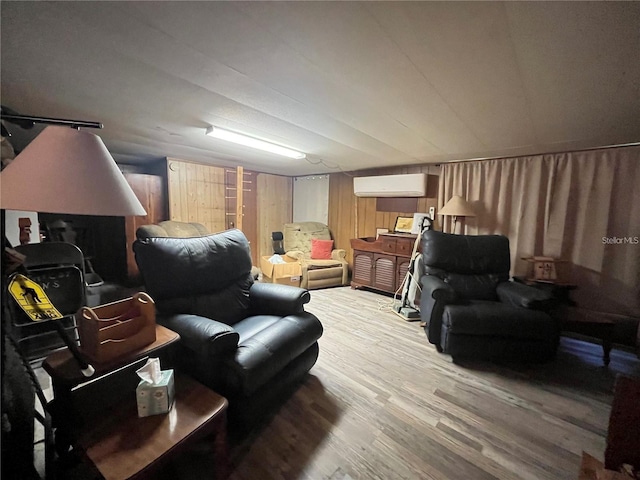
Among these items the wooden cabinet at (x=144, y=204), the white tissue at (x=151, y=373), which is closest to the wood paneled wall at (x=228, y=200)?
the wooden cabinet at (x=144, y=204)

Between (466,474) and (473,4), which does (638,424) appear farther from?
(473,4)

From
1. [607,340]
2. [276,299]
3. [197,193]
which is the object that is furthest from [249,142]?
[607,340]

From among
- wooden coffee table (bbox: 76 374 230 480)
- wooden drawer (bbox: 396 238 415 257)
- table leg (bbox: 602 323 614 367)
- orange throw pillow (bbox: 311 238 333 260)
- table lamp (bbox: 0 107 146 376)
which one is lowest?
table leg (bbox: 602 323 614 367)

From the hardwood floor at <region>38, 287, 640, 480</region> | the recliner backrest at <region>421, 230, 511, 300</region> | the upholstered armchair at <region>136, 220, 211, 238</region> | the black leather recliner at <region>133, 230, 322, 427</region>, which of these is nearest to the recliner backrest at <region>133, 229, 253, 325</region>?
the black leather recliner at <region>133, 230, 322, 427</region>

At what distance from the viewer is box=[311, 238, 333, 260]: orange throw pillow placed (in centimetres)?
461

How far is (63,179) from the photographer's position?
2.48 ft

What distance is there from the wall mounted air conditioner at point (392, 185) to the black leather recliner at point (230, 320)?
261 cm

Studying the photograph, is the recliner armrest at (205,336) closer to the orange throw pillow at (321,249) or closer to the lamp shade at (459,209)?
the lamp shade at (459,209)

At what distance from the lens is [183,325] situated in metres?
1.45

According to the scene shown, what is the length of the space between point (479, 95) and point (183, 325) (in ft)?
7.35

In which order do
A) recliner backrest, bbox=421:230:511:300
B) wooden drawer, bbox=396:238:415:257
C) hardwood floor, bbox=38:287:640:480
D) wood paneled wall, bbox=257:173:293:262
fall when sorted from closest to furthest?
hardwood floor, bbox=38:287:640:480 < recliner backrest, bbox=421:230:511:300 < wooden drawer, bbox=396:238:415:257 < wood paneled wall, bbox=257:173:293:262

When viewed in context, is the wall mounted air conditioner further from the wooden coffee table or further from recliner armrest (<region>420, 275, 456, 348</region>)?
the wooden coffee table

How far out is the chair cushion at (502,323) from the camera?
6.78 ft

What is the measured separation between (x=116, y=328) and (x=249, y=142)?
215 centimetres
